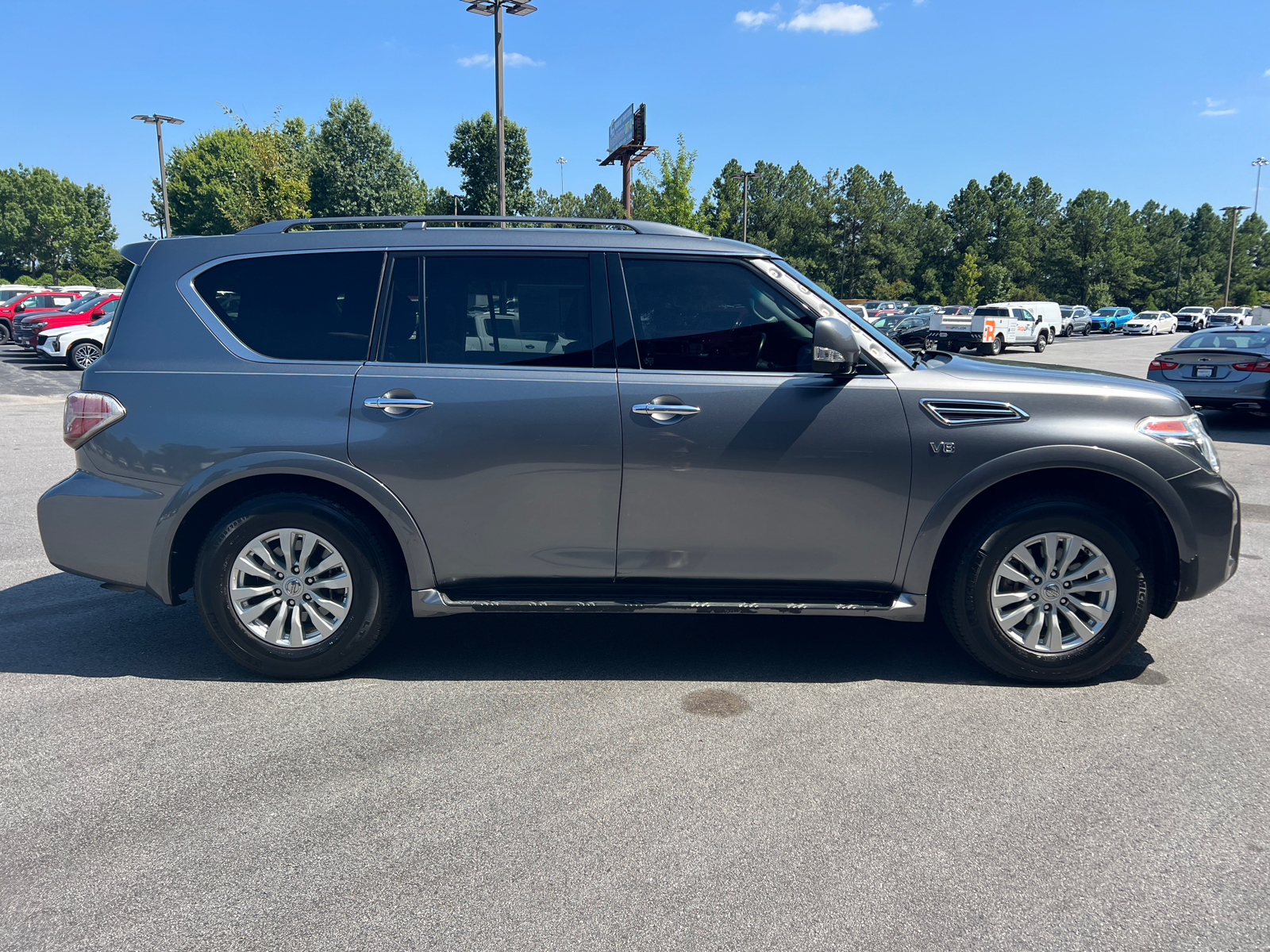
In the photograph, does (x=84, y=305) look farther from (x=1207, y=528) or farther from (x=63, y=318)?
(x=1207, y=528)

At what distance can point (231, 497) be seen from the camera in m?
3.99

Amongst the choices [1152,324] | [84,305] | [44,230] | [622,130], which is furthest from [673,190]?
[44,230]

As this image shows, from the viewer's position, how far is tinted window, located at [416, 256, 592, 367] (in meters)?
3.93

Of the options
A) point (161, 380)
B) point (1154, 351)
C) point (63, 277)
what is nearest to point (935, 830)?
point (161, 380)

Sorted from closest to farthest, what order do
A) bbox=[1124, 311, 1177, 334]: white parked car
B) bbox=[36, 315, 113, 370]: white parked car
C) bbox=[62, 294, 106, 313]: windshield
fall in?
bbox=[36, 315, 113, 370]: white parked car < bbox=[62, 294, 106, 313]: windshield < bbox=[1124, 311, 1177, 334]: white parked car

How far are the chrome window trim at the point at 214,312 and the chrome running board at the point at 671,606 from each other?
1.13 meters

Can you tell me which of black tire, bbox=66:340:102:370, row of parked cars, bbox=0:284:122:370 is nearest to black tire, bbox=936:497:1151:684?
row of parked cars, bbox=0:284:122:370

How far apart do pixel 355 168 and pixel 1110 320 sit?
190 ft

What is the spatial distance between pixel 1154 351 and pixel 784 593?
41.3m

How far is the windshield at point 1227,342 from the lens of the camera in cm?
1273

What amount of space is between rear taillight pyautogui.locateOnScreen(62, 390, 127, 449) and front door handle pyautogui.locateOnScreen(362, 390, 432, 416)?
1114mm

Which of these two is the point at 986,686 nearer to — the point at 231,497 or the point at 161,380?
the point at 231,497

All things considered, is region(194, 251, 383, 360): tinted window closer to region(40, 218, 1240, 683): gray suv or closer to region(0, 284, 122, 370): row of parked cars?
region(40, 218, 1240, 683): gray suv

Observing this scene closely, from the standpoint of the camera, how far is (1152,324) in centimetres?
6216
